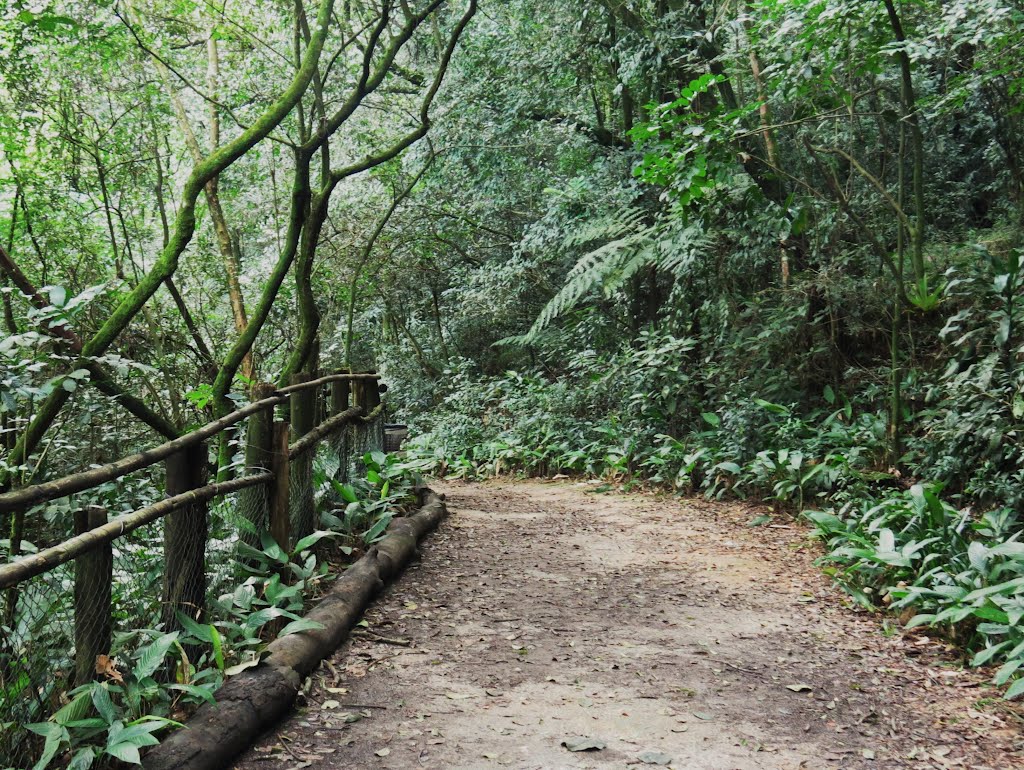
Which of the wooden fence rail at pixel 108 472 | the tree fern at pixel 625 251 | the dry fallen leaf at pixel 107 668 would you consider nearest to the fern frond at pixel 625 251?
the tree fern at pixel 625 251

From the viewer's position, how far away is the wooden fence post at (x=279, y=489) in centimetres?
441

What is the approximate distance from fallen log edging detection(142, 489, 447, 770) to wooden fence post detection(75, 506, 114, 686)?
397mm

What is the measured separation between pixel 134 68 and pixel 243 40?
4.81ft

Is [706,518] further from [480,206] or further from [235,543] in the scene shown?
[480,206]

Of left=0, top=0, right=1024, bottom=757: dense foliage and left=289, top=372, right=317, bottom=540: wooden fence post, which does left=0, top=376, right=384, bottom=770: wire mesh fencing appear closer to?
left=289, top=372, right=317, bottom=540: wooden fence post

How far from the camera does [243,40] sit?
8.06 m

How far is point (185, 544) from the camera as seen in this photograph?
11.0 feet

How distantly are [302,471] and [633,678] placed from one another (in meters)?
2.33

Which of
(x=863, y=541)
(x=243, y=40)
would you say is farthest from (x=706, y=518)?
(x=243, y=40)

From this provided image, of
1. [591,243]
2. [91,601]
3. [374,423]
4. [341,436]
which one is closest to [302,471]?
[341,436]

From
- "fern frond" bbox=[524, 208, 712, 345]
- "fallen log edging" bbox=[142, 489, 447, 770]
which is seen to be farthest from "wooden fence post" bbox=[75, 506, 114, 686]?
"fern frond" bbox=[524, 208, 712, 345]

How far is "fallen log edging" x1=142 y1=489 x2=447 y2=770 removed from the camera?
8.57 ft

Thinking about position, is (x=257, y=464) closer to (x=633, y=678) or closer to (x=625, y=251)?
(x=633, y=678)

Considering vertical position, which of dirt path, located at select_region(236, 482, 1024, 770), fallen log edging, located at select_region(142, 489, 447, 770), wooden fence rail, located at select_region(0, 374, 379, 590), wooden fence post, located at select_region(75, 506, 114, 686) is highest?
wooden fence rail, located at select_region(0, 374, 379, 590)
